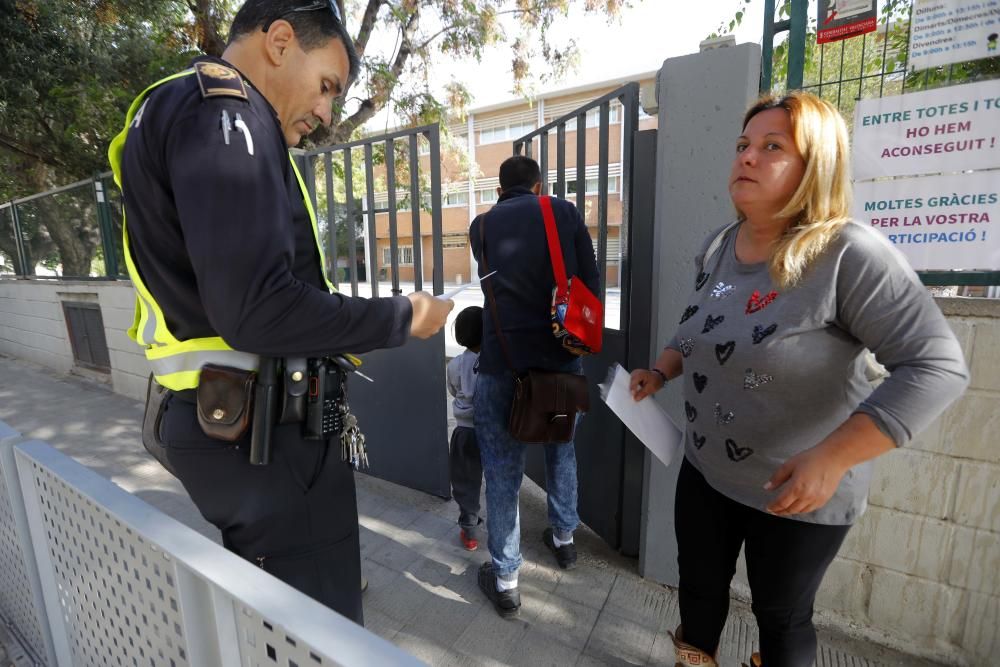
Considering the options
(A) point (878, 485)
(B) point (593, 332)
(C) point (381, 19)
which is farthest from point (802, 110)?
(C) point (381, 19)

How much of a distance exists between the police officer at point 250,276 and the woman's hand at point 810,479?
0.87 meters

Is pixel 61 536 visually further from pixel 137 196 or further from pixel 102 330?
pixel 102 330

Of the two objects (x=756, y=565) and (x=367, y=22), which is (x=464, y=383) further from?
(x=367, y=22)

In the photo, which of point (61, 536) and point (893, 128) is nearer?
point (61, 536)

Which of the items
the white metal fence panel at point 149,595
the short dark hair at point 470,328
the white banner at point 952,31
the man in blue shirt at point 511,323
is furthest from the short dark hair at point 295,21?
the white banner at point 952,31

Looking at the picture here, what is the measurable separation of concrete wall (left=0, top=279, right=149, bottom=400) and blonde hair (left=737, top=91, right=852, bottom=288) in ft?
19.7

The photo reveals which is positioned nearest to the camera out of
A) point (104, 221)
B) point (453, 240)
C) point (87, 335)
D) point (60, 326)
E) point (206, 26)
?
point (104, 221)

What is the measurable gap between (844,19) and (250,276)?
83.6 inches

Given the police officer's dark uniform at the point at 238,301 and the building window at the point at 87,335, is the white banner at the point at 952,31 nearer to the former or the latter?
the police officer's dark uniform at the point at 238,301

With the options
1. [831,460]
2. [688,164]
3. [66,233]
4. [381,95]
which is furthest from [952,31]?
[66,233]

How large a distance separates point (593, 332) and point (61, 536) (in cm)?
184

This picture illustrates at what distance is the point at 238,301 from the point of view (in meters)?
1.00

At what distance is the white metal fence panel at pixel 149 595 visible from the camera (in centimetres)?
73

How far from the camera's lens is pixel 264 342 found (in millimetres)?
1063
